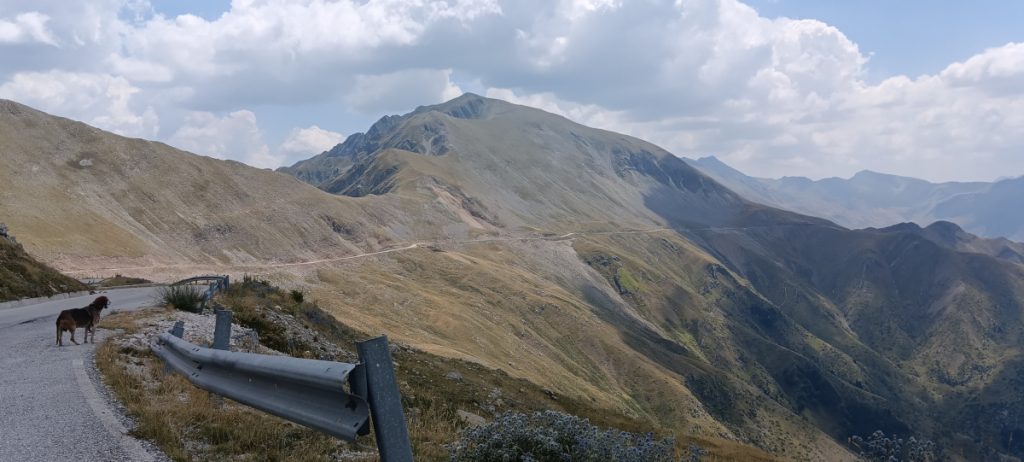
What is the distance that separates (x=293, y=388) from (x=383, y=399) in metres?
1.49

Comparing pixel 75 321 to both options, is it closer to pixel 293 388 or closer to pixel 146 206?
pixel 293 388

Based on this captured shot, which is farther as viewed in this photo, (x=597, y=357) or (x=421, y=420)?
(x=597, y=357)

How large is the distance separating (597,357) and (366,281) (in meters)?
47.6

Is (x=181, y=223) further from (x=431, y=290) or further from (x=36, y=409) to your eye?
(x=36, y=409)

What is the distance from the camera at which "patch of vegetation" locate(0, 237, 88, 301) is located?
94.8 ft

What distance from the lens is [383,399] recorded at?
186 inches

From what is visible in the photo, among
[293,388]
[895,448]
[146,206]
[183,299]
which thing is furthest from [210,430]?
[146,206]

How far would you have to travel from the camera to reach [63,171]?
95.1 metres

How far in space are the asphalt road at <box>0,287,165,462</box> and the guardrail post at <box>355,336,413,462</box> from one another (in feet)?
10.7

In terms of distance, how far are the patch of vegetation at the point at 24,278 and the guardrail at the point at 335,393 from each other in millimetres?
28094

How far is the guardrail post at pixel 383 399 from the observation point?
470cm

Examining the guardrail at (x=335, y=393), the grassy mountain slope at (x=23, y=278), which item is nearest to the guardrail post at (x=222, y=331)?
the guardrail at (x=335, y=393)

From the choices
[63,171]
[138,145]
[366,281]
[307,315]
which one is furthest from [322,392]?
[138,145]

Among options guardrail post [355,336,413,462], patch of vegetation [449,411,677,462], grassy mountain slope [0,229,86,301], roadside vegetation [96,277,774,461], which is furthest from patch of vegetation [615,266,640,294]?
guardrail post [355,336,413,462]
